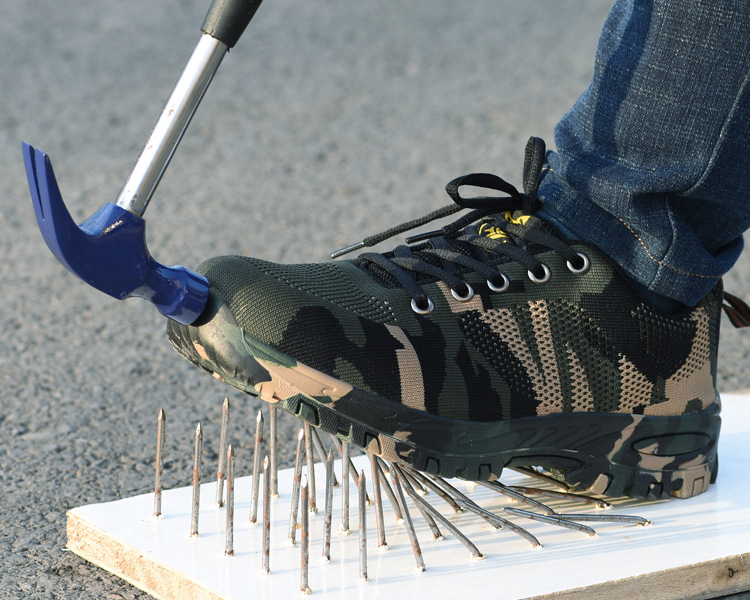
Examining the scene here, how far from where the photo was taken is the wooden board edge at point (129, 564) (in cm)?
125

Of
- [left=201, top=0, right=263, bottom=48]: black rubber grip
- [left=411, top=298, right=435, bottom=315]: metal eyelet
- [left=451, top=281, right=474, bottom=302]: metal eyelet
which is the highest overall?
[left=201, top=0, right=263, bottom=48]: black rubber grip

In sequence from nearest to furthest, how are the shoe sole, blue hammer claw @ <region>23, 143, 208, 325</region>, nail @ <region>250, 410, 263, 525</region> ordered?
blue hammer claw @ <region>23, 143, 208, 325</region> → the shoe sole → nail @ <region>250, 410, 263, 525</region>

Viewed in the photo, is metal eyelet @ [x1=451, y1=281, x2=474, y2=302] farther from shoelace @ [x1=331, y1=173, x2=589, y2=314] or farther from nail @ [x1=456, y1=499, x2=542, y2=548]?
nail @ [x1=456, y1=499, x2=542, y2=548]

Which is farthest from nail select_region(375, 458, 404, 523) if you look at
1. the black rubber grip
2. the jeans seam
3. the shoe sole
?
the black rubber grip

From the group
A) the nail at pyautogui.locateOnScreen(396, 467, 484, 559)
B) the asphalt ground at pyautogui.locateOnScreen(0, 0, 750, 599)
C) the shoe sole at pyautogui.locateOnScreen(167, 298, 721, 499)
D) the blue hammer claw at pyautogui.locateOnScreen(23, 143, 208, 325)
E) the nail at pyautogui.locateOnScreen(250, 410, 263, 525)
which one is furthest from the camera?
the asphalt ground at pyautogui.locateOnScreen(0, 0, 750, 599)

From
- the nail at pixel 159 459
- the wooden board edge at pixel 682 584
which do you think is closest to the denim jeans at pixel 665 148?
the wooden board edge at pixel 682 584

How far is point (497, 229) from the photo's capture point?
1467 millimetres

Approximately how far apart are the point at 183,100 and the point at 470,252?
47 centimetres

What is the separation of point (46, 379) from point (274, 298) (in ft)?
3.67

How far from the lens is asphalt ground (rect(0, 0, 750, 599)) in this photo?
184 centimetres

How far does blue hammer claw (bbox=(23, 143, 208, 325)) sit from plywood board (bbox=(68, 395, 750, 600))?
0.31 m

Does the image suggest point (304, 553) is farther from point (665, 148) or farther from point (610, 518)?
point (665, 148)

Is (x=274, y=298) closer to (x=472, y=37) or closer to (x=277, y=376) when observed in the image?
(x=277, y=376)

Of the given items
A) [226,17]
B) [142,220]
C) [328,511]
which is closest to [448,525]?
[328,511]
